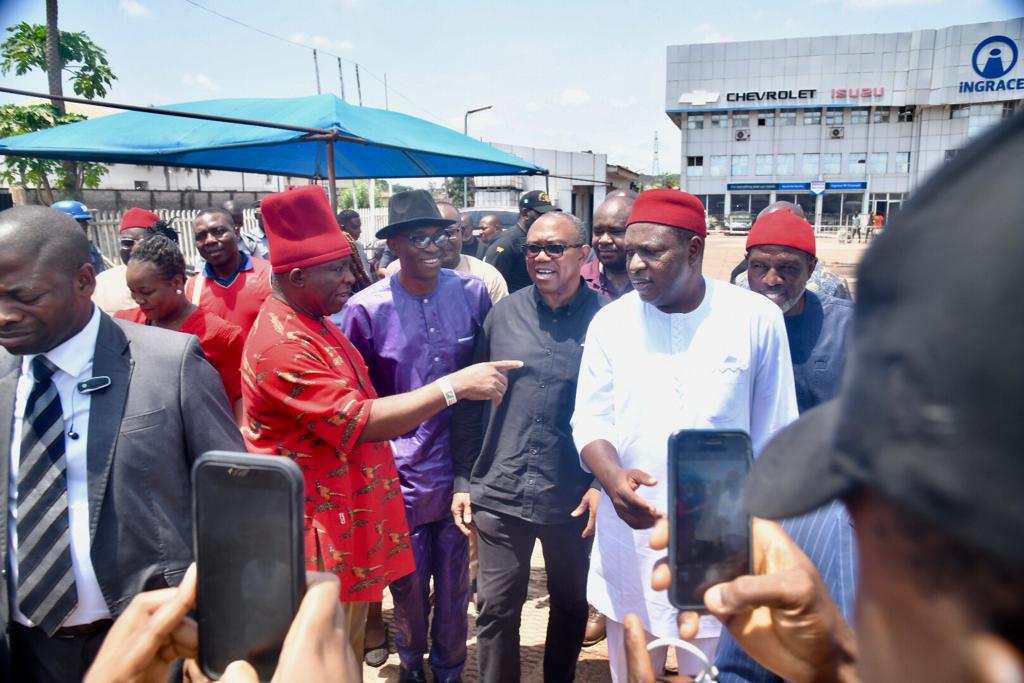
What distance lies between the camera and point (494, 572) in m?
2.99

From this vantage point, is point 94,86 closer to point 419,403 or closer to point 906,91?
point 419,403

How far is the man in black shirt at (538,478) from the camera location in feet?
9.62

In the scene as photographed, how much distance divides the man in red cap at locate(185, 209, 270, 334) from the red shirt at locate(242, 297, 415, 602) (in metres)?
2.19

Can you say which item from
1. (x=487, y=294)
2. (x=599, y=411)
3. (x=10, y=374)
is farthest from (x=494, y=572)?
(x=10, y=374)

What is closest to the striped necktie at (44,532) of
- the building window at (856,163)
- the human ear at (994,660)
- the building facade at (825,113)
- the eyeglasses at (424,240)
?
the eyeglasses at (424,240)

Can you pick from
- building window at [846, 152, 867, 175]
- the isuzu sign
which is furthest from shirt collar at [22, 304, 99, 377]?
building window at [846, 152, 867, 175]

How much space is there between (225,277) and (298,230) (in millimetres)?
2542

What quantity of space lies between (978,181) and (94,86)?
19527mm

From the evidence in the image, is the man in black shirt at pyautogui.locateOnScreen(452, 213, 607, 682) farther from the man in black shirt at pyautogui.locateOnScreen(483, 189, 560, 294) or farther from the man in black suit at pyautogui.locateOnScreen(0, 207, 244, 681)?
the man in black shirt at pyautogui.locateOnScreen(483, 189, 560, 294)

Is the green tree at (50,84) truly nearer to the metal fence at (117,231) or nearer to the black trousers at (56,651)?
the metal fence at (117,231)

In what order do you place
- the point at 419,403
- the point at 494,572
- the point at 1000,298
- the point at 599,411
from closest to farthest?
the point at 1000,298, the point at 419,403, the point at 599,411, the point at 494,572

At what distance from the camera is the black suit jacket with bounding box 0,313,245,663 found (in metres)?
1.83

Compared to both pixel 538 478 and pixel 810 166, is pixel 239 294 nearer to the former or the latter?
pixel 538 478

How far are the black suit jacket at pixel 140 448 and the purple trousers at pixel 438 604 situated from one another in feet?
5.00
